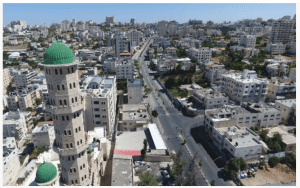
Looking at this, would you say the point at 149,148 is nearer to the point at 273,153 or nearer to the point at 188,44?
the point at 273,153

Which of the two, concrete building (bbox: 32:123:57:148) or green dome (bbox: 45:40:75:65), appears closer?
green dome (bbox: 45:40:75:65)

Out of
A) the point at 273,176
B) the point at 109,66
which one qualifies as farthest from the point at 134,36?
the point at 273,176

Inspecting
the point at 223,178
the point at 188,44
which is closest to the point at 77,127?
the point at 223,178

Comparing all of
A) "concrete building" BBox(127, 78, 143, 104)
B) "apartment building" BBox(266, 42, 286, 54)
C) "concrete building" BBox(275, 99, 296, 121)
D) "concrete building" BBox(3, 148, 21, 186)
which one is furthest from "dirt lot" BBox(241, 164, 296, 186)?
"apartment building" BBox(266, 42, 286, 54)

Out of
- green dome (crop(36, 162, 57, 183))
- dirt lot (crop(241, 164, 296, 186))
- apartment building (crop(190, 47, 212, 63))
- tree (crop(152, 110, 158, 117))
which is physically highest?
apartment building (crop(190, 47, 212, 63))

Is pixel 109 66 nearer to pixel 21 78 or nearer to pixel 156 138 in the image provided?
pixel 21 78

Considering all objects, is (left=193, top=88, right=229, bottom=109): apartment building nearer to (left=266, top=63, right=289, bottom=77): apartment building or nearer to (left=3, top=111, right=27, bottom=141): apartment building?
(left=266, top=63, right=289, bottom=77): apartment building
